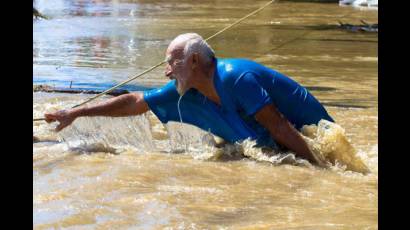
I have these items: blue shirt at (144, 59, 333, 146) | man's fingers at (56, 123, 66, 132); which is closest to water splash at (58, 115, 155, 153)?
man's fingers at (56, 123, 66, 132)

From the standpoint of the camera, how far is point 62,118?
5844 millimetres

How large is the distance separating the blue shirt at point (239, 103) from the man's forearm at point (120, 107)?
0.08 m

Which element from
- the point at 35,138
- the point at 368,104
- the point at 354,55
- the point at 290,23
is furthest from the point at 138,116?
the point at 290,23

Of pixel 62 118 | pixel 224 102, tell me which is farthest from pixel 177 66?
pixel 62 118

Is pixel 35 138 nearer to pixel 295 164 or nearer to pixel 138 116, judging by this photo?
pixel 138 116

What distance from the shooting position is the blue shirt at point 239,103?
5.43 metres

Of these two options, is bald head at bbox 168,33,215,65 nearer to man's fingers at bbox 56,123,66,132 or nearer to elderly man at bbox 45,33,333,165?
elderly man at bbox 45,33,333,165

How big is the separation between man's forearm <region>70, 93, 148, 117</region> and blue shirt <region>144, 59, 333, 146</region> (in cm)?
8

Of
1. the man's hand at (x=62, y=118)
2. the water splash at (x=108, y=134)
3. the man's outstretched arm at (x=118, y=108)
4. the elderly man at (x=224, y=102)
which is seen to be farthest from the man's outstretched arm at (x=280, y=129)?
the man's hand at (x=62, y=118)

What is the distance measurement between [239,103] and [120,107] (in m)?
0.96

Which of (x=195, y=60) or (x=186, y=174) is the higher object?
(x=195, y=60)

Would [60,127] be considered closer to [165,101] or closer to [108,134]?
[108,134]

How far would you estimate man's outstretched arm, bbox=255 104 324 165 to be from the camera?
215 inches
